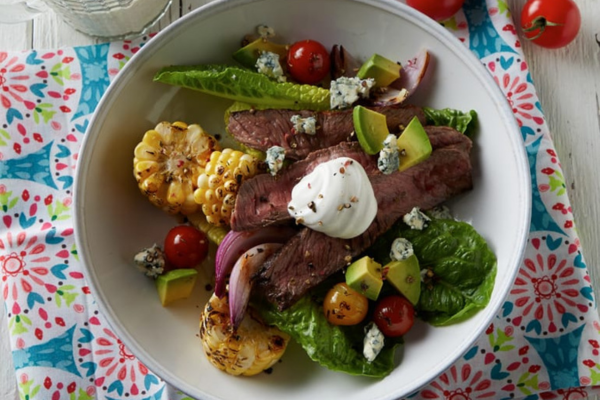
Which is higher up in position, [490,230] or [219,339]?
[490,230]

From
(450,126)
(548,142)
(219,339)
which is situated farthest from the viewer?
(548,142)

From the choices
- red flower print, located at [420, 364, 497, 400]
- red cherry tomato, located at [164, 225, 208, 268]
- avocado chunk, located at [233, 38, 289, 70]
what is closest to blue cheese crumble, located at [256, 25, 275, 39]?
avocado chunk, located at [233, 38, 289, 70]

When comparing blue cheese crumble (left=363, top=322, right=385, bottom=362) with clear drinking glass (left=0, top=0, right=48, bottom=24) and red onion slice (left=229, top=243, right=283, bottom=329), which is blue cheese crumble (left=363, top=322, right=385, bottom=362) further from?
clear drinking glass (left=0, top=0, right=48, bottom=24)

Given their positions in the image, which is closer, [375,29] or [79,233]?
[79,233]

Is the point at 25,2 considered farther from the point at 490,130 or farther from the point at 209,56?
the point at 490,130

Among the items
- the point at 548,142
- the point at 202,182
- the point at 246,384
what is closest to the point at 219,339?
the point at 246,384

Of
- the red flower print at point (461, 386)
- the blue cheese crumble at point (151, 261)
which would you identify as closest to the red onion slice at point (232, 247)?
the blue cheese crumble at point (151, 261)

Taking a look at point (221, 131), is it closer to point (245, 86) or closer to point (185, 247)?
point (245, 86)
